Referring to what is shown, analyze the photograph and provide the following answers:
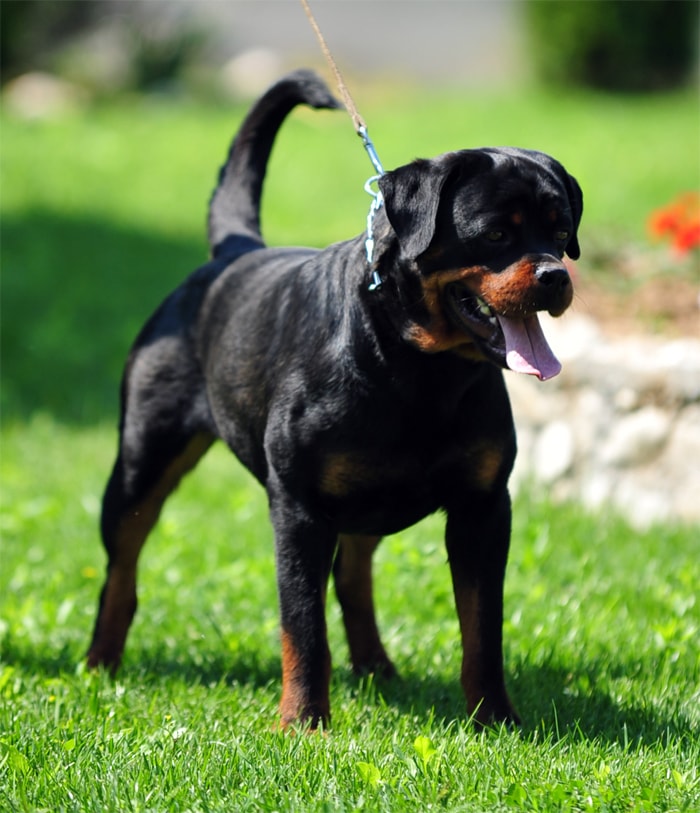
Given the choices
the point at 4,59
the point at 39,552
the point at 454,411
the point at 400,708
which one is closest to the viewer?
the point at 454,411

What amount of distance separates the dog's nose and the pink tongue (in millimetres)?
140

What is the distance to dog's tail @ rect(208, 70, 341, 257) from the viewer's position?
505 centimetres

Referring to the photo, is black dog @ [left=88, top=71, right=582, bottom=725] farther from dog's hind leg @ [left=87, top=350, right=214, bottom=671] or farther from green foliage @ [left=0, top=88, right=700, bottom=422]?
green foliage @ [left=0, top=88, right=700, bottom=422]

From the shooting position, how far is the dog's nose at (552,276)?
135 inches

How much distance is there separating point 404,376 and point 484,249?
446 millimetres

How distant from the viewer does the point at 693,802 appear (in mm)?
3133

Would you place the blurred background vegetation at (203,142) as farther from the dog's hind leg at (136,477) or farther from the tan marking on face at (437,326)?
the tan marking on face at (437,326)

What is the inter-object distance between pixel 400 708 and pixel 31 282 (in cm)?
805

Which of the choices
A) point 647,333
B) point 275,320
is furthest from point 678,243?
point 275,320

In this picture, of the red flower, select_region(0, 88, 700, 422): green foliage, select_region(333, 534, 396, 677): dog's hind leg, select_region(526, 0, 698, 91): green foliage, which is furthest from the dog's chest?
select_region(526, 0, 698, 91): green foliage

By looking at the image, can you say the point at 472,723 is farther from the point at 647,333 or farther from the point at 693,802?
the point at 647,333

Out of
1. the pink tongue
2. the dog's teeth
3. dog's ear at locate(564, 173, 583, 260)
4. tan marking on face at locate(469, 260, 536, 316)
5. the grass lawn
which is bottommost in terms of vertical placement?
the grass lawn

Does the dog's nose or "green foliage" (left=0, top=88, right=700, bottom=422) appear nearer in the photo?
the dog's nose

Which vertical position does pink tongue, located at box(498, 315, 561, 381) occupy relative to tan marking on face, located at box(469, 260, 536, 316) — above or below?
below
